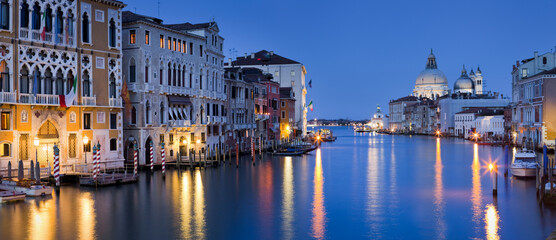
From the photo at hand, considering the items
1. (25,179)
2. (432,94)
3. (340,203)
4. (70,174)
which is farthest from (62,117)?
Result: (432,94)

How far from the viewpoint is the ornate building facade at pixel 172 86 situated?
2883 cm

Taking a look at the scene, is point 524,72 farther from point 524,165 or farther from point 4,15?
point 4,15

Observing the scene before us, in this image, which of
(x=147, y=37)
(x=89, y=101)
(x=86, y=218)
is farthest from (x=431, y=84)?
(x=86, y=218)

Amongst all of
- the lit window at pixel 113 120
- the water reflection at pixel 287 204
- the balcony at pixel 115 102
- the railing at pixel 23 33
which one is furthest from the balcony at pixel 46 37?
the water reflection at pixel 287 204

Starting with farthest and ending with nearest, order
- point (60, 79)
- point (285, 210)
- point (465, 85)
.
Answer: point (465, 85), point (60, 79), point (285, 210)

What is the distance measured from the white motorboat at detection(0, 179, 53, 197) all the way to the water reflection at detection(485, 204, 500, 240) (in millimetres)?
14139

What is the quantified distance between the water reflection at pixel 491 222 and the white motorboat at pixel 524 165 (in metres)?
8.06

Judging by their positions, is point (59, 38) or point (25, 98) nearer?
point (25, 98)

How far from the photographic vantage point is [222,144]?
125 feet

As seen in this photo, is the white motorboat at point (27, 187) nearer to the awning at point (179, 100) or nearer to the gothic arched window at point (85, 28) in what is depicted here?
the gothic arched window at point (85, 28)

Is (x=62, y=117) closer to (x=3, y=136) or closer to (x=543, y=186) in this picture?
(x=3, y=136)

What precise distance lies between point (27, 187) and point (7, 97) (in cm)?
420

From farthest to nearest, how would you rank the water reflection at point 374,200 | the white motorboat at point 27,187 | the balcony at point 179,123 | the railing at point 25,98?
1. the balcony at point 179,123
2. the railing at point 25,98
3. the white motorboat at point 27,187
4. the water reflection at point 374,200

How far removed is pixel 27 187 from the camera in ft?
64.4
